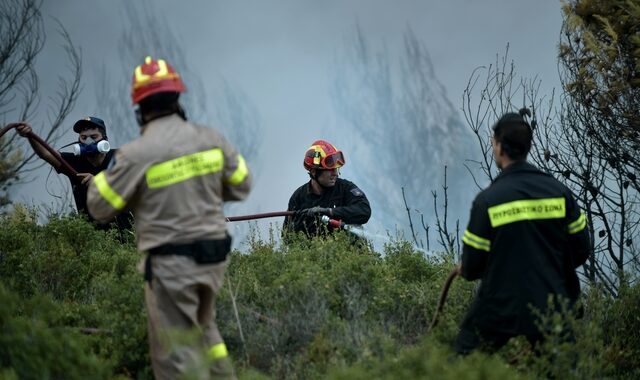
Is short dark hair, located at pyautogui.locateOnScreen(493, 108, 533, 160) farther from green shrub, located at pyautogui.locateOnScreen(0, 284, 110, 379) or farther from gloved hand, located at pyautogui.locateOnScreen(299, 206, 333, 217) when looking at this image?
gloved hand, located at pyautogui.locateOnScreen(299, 206, 333, 217)

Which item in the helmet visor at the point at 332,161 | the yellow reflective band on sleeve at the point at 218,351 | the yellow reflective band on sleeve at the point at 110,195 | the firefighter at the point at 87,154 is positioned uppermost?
the firefighter at the point at 87,154

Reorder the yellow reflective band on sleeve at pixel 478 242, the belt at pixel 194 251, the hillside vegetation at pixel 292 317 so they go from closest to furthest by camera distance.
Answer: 1. the hillside vegetation at pixel 292 317
2. the belt at pixel 194 251
3. the yellow reflective band on sleeve at pixel 478 242

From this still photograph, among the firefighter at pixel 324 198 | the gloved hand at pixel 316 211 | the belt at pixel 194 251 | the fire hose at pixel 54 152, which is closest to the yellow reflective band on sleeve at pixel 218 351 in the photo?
the belt at pixel 194 251

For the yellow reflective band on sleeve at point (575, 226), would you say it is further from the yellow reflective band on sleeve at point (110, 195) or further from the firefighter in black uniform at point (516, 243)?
the yellow reflective band on sleeve at point (110, 195)

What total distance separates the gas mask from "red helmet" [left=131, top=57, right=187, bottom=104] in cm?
429

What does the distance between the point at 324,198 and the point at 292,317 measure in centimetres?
342

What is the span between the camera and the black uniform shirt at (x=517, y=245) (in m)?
6.35

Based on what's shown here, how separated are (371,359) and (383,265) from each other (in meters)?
3.13

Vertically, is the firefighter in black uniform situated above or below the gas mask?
below

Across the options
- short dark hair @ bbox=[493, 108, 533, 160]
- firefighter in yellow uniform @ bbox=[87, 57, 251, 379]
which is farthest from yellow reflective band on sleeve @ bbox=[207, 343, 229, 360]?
short dark hair @ bbox=[493, 108, 533, 160]

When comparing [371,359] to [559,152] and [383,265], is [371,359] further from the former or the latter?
[559,152]

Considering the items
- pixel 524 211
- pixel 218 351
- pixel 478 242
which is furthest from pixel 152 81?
pixel 524 211

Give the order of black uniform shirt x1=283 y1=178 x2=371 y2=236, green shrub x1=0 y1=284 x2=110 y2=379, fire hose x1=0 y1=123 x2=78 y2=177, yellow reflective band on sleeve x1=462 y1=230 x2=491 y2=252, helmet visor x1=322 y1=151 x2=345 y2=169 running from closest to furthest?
green shrub x1=0 y1=284 x2=110 y2=379 < yellow reflective band on sleeve x1=462 y1=230 x2=491 y2=252 < fire hose x1=0 y1=123 x2=78 y2=177 < black uniform shirt x1=283 y1=178 x2=371 y2=236 < helmet visor x1=322 y1=151 x2=345 y2=169

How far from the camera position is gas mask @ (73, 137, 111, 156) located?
10.4m
